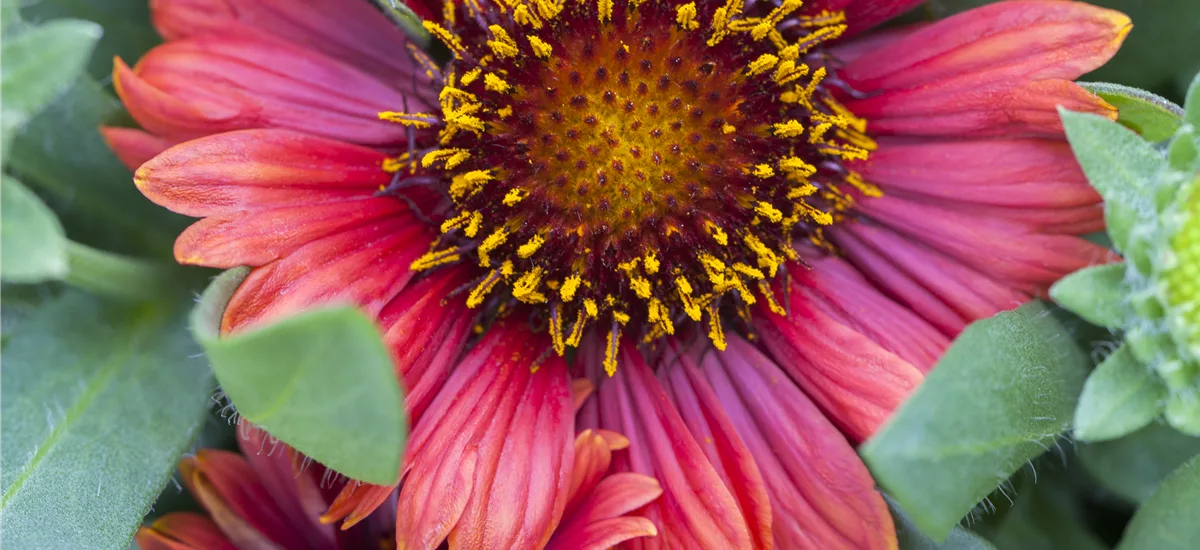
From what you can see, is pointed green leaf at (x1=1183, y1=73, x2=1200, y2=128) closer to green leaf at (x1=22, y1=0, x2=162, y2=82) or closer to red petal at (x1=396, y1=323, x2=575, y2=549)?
red petal at (x1=396, y1=323, x2=575, y2=549)

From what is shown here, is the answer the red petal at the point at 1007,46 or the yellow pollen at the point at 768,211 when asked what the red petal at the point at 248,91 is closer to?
the yellow pollen at the point at 768,211

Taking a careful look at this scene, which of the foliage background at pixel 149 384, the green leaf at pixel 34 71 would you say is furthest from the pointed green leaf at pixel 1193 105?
the green leaf at pixel 34 71

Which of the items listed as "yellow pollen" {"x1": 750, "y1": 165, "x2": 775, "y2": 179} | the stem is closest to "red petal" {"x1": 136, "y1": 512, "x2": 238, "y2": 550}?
the stem

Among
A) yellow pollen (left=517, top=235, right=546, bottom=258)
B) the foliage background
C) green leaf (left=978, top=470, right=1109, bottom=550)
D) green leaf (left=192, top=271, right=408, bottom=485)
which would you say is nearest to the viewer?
green leaf (left=192, top=271, right=408, bottom=485)

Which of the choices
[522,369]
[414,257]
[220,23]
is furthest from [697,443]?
[220,23]

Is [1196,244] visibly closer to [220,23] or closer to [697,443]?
[697,443]
